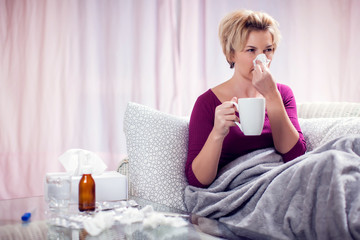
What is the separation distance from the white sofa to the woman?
0.15 ft

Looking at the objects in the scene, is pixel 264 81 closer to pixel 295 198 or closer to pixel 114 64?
pixel 295 198

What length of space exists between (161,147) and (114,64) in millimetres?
942

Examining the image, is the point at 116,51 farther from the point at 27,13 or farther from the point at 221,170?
the point at 221,170

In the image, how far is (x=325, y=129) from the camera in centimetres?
134

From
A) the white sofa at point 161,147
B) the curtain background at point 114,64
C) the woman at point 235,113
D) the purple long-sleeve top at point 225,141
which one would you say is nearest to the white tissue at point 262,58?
the woman at point 235,113

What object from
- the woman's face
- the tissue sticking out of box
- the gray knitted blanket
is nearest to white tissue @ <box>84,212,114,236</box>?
the gray knitted blanket

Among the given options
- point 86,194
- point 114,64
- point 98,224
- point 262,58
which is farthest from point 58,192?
point 114,64

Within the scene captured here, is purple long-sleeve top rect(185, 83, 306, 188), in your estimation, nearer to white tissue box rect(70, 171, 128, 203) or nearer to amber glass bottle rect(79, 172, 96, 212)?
white tissue box rect(70, 171, 128, 203)

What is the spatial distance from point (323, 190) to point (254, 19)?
73 centimetres

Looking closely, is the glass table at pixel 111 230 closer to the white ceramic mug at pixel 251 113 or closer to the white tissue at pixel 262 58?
the white ceramic mug at pixel 251 113

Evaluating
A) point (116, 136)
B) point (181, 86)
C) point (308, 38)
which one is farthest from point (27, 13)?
point (308, 38)

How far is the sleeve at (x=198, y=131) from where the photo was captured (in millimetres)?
1274

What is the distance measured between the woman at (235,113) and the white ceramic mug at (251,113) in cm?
10

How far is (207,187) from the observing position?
4.08ft
